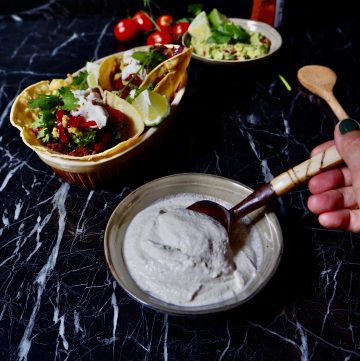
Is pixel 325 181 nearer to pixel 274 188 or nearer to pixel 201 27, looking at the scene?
pixel 274 188

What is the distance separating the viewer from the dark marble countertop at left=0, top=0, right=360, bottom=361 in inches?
38.0

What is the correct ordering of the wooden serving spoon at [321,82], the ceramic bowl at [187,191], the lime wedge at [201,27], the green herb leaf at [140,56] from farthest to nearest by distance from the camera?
the lime wedge at [201,27], the wooden serving spoon at [321,82], the green herb leaf at [140,56], the ceramic bowl at [187,191]

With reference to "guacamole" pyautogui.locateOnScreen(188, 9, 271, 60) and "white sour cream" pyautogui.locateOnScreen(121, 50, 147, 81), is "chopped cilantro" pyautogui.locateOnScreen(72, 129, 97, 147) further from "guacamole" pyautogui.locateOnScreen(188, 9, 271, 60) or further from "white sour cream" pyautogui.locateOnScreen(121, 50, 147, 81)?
"guacamole" pyautogui.locateOnScreen(188, 9, 271, 60)

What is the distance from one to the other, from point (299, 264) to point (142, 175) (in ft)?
1.84

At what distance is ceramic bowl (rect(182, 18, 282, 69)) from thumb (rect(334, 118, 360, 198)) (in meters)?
0.68

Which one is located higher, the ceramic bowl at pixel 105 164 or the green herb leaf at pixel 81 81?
the green herb leaf at pixel 81 81

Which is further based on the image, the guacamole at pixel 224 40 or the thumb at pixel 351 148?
the guacamole at pixel 224 40

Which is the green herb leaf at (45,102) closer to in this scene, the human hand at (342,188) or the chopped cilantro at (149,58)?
the chopped cilantro at (149,58)

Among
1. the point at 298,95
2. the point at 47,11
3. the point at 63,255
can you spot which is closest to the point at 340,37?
the point at 298,95

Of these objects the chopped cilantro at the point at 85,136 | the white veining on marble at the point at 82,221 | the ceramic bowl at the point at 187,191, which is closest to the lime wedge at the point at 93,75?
the chopped cilantro at the point at 85,136

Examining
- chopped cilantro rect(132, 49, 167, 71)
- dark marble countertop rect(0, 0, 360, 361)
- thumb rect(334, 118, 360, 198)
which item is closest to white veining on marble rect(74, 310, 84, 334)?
dark marble countertop rect(0, 0, 360, 361)

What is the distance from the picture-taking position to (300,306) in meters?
1.01

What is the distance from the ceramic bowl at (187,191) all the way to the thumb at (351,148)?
0.21 metres

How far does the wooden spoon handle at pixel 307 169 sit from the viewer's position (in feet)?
3.38
